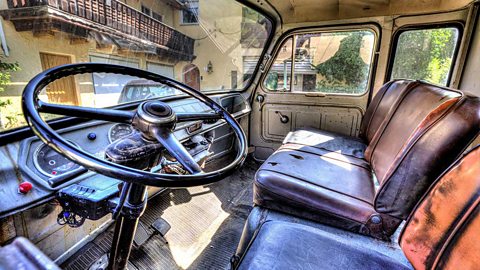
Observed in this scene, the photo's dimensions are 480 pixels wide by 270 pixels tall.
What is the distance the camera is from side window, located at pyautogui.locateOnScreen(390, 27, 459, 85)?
2139 millimetres

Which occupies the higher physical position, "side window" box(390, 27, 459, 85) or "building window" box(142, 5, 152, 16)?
"building window" box(142, 5, 152, 16)

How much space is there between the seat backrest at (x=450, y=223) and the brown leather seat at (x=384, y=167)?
0.94ft

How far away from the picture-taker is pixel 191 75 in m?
2.13

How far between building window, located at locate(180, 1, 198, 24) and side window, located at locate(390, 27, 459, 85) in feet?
6.03

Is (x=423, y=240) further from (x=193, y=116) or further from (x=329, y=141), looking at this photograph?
(x=329, y=141)

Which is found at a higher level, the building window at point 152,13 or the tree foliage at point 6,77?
the building window at point 152,13

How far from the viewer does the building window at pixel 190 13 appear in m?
1.86

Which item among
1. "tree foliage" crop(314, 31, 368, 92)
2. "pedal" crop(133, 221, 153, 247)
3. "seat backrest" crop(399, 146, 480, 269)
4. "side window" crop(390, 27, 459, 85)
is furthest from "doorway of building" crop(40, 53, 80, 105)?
"side window" crop(390, 27, 459, 85)

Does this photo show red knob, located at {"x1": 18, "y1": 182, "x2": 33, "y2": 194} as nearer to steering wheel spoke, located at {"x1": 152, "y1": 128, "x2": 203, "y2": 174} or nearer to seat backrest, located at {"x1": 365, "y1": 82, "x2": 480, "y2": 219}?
steering wheel spoke, located at {"x1": 152, "y1": 128, "x2": 203, "y2": 174}

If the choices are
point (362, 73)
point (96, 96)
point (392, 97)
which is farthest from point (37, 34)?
point (362, 73)

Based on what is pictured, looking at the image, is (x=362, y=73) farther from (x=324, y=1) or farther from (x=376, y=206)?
(x=376, y=206)

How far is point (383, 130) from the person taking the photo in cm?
162

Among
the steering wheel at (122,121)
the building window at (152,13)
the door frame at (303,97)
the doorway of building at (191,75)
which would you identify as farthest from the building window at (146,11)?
the door frame at (303,97)

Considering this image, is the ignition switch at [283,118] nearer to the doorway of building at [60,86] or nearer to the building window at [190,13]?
the building window at [190,13]
